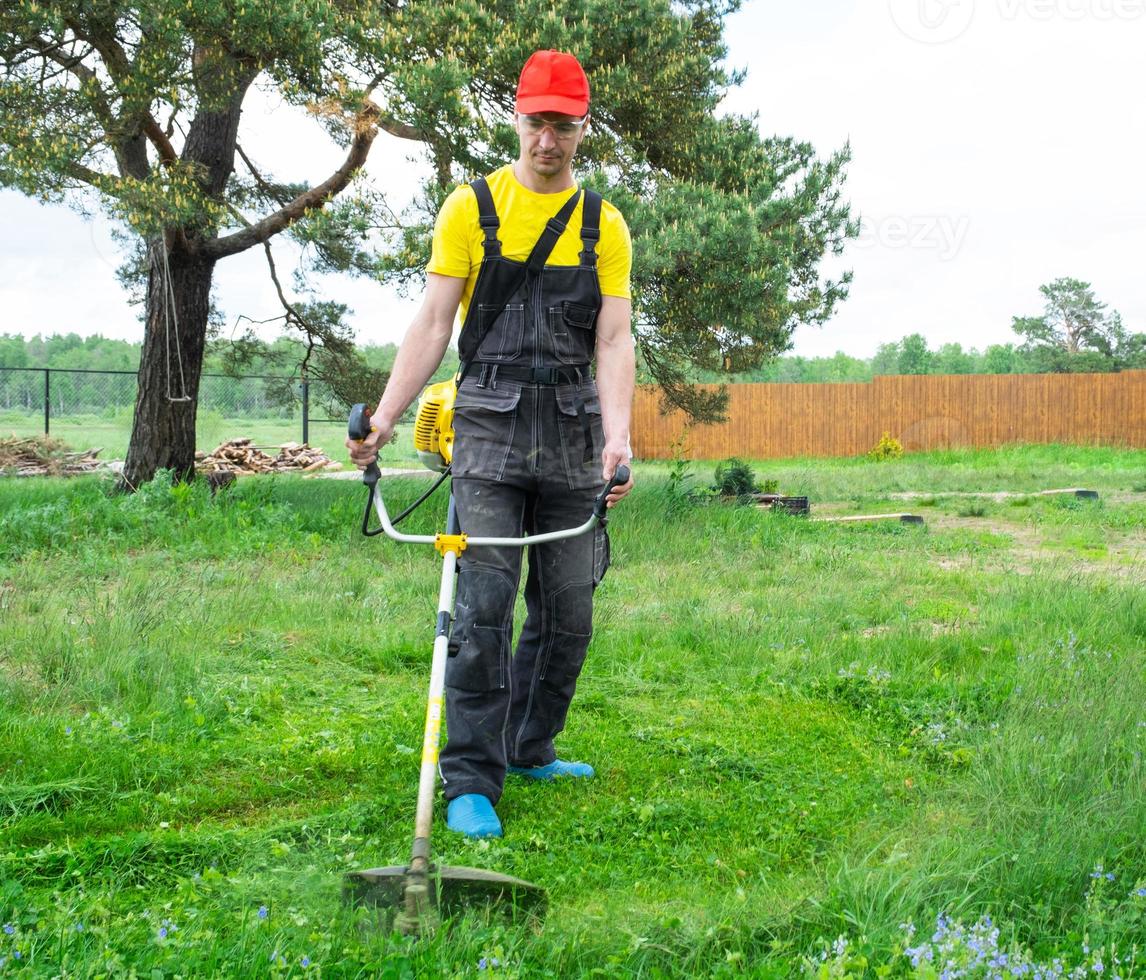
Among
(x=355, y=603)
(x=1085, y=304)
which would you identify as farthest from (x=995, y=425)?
(x=355, y=603)

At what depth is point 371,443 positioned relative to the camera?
3.21m

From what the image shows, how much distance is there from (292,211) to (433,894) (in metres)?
10.4

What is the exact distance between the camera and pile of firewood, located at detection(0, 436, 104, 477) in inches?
763

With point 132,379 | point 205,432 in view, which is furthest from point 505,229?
point 205,432

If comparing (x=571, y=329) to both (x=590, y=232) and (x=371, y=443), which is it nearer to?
(x=590, y=232)

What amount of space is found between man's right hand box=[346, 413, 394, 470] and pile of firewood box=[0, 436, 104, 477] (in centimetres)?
1741

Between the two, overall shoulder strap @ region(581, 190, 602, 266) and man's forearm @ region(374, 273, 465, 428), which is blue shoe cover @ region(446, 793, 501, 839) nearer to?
man's forearm @ region(374, 273, 465, 428)

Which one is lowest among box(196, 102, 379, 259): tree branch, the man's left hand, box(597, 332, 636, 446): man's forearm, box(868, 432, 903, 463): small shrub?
A: box(868, 432, 903, 463): small shrub

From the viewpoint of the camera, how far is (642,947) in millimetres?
2508

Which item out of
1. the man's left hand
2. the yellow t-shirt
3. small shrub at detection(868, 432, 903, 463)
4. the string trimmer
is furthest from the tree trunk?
small shrub at detection(868, 432, 903, 463)

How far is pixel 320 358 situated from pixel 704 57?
19.3 feet

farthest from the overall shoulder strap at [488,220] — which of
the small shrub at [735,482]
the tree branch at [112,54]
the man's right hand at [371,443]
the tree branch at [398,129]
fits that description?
the small shrub at [735,482]

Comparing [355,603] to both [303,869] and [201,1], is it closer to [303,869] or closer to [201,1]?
[303,869]

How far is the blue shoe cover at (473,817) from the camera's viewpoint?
327 centimetres
